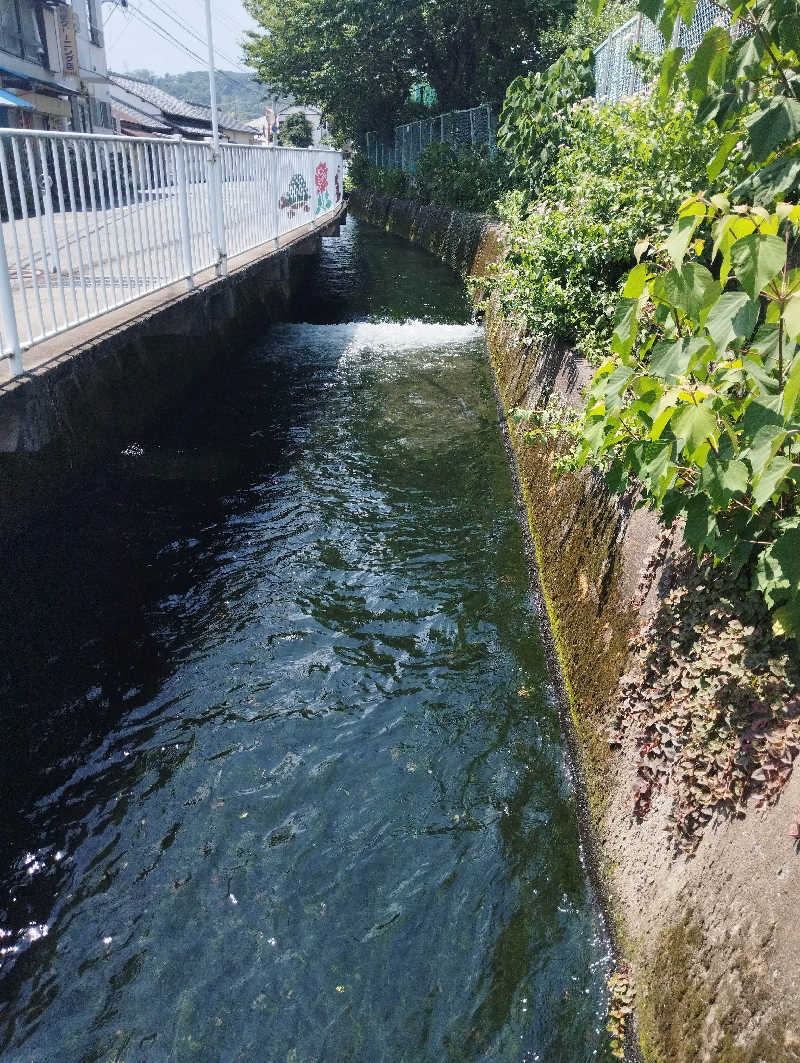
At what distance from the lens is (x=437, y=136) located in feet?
94.3

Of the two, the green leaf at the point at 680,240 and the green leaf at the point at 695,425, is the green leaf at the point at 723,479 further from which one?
the green leaf at the point at 680,240

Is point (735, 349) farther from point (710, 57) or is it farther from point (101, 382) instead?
point (101, 382)

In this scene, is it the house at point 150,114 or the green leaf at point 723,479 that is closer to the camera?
the green leaf at point 723,479

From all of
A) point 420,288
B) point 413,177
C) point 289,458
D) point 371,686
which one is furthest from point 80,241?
point 413,177

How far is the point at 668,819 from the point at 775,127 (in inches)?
90.9

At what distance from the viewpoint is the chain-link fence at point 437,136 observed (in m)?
23.5

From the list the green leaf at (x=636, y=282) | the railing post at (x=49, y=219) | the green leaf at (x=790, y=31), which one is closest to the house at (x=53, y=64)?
the railing post at (x=49, y=219)

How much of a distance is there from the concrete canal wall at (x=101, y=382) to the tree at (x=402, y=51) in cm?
2031

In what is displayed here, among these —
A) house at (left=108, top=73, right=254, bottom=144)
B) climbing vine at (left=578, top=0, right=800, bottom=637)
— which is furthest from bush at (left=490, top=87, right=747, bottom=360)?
house at (left=108, top=73, right=254, bottom=144)

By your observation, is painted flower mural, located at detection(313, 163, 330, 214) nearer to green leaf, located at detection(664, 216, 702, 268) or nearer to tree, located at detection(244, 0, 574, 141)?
tree, located at detection(244, 0, 574, 141)

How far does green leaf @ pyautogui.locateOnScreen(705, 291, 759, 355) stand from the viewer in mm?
2137

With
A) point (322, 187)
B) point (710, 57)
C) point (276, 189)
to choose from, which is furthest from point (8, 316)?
point (322, 187)

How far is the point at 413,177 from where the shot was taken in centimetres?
2823

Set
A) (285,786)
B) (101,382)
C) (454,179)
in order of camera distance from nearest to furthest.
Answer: (285,786) < (101,382) < (454,179)
